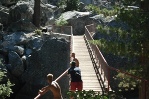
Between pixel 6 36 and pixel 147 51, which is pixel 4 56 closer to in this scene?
pixel 6 36

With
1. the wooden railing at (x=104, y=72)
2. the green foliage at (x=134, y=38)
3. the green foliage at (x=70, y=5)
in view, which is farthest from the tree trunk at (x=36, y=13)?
the green foliage at (x=134, y=38)

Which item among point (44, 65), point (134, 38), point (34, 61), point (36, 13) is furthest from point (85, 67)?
point (36, 13)

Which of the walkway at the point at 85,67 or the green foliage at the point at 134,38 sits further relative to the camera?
the walkway at the point at 85,67

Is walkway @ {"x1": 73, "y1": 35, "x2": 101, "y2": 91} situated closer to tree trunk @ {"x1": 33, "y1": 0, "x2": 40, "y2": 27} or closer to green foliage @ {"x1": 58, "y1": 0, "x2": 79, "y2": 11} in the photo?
tree trunk @ {"x1": 33, "y1": 0, "x2": 40, "y2": 27}

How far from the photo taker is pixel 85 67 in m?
20.8

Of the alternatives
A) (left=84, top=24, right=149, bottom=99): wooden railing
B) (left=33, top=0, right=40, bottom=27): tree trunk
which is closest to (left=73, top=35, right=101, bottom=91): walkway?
(left=84, top=24, right=149, bottom=99): wooden railing

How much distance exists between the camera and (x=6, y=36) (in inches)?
1124

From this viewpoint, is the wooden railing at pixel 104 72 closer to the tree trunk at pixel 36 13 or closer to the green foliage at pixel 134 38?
the green foliage at pixel 134 38

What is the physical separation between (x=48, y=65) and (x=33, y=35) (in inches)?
207

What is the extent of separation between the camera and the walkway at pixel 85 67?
683 inches

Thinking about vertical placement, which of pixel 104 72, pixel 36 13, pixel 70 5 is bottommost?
pixel 104 72

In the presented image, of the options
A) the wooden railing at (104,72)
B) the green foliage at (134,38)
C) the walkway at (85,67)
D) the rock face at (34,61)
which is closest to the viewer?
the green foliage at (134,38)

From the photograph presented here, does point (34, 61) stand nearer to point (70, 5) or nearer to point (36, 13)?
point (36, 13)

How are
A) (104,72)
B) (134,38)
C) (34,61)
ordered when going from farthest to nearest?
(34,61) < (104,72) < (134,38)
